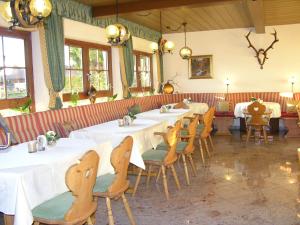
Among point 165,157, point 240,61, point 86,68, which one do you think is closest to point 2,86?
point 86,68

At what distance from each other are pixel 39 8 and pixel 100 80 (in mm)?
4119

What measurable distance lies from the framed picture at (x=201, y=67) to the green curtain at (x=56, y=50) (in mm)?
5032

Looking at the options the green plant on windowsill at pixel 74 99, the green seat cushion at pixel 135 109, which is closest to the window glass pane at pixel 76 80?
the green plant on windowsill at pixel 74 99

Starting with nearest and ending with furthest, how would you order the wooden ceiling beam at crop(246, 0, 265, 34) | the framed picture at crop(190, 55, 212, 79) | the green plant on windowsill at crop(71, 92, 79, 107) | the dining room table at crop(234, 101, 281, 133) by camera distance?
the wooden ceiling beam at crop(246, 0, 265, 34)
the green plant on windowsill at crop(71, 92, 79, 107)
the dining room table at crop(234, 101, 281, 133)
the framed picture at crop(190, 55, 212, 79)

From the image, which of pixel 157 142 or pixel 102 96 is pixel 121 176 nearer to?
pixel 157 142

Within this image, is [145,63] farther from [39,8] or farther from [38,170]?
[38,170]

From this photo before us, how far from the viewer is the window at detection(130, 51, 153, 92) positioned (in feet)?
29.7

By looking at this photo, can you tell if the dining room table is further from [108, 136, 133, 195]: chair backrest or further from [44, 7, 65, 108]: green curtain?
[108, 136, 133, 195]: chair backrest

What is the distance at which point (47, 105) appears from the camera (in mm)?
5711

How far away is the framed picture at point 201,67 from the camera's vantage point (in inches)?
389

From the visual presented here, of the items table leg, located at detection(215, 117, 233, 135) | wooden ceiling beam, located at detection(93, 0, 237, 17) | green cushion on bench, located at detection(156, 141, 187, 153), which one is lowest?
table leg, located at detection(215, 117, 233, 135)

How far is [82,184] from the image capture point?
92.0 inches

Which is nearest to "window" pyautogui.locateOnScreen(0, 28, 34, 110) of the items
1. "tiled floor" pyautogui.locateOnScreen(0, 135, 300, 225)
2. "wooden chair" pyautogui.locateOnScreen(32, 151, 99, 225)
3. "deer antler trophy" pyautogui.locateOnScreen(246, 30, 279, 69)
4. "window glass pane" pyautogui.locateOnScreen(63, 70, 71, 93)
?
"window glass pane" pyautogui.locateOnScreen(63, 70, 71, 93)

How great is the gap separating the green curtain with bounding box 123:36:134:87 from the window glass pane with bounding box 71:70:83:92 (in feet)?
4.80
